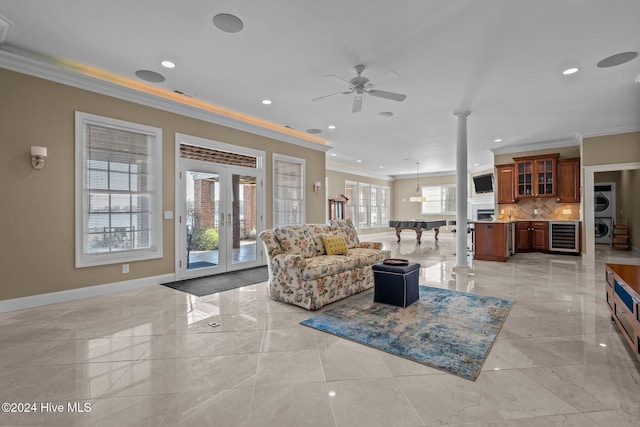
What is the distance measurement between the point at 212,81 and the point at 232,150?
1676 mm

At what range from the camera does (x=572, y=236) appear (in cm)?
716

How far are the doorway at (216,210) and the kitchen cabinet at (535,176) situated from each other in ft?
22.3

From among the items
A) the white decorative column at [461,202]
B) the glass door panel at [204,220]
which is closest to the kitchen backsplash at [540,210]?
the white decorative column at [461,202]

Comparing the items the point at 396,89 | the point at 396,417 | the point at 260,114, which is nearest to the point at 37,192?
the point at 260,114

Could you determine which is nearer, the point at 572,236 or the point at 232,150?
the point at 232,150

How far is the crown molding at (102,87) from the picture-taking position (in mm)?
3438

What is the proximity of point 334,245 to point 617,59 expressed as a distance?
416cm

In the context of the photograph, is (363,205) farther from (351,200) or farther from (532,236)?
(532,236)

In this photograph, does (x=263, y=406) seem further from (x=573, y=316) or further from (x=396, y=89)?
(x=396, y=89)

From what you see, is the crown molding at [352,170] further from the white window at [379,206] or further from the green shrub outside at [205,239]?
the green shrub outside at [205,239]

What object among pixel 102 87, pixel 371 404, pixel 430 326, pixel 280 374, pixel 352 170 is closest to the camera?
pixel 371 404

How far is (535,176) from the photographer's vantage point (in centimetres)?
779

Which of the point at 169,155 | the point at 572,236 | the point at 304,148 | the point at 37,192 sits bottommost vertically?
the point at 572,236

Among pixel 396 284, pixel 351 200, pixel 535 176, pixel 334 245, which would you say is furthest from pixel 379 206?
pixel 396 284
